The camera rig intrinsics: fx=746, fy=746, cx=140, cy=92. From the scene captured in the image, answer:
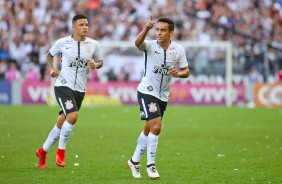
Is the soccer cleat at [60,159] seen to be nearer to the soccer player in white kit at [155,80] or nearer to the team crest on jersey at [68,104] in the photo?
the team crest on jersey at [68,104]

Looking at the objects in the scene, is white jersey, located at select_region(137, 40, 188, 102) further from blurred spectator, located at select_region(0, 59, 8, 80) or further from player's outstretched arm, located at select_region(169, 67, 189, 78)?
blurred spectator, located at select_region(0, 59, 8, 80)

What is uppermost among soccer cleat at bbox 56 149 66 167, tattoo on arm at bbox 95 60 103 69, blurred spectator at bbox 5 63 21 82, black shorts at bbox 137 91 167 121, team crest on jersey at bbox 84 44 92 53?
team crest on jersey at bbox 84 44 92 53

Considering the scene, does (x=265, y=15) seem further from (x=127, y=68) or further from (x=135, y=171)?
(x=135, y=171)

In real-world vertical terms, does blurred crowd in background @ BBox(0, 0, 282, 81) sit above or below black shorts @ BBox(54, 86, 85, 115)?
below

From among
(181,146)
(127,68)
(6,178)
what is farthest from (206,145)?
(127,68)

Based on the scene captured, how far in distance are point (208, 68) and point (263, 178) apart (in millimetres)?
24825

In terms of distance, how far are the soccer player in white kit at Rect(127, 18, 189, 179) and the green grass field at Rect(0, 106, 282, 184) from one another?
1.97 feet

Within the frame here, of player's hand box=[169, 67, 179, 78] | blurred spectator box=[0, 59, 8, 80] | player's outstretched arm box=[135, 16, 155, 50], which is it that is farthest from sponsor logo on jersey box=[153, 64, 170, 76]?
blurred spectator box=[0, 59, 8, 80]

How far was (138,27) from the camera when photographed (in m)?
37.7

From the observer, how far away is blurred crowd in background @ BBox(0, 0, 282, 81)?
122 feet

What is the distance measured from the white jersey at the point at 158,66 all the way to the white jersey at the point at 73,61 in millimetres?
1709

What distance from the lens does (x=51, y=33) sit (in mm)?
37656

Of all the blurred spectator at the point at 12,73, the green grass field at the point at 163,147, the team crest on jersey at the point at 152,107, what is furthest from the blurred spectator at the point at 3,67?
the team crest on jersey at the point at 152,107

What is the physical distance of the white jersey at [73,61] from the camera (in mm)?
13805
